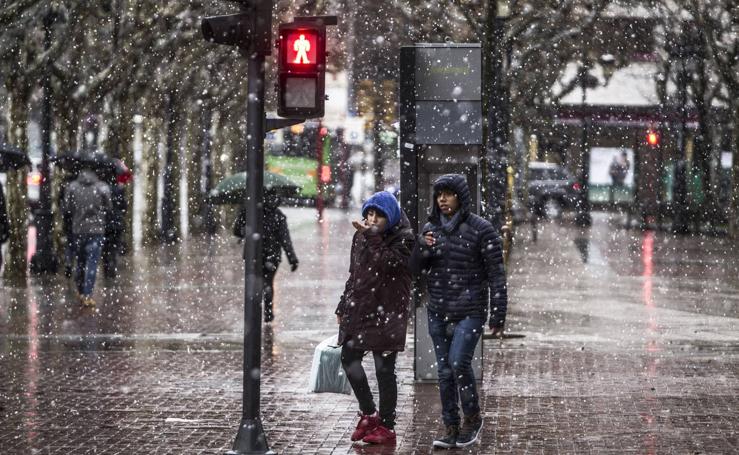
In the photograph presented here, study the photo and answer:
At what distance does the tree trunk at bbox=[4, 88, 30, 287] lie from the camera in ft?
74.9

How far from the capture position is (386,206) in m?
9.00

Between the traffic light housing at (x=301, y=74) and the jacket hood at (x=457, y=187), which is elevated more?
the traffic light housing at (x=301, y=74)

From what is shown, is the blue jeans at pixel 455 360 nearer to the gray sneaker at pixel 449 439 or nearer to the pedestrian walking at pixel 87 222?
the gray sneaker at pixel 449 439

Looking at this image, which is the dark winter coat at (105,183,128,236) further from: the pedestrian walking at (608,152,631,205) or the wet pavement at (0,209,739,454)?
the pedestrian walking at (608,152,631,205)

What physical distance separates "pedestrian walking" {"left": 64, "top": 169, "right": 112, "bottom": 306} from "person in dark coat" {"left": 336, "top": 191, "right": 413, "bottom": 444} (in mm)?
9943

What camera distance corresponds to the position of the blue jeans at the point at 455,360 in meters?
8.94

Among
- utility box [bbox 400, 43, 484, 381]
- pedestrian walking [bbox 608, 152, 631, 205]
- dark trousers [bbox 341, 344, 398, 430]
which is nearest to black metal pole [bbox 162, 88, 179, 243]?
pedestrian walking [bbox 608, 152, 631, 205]

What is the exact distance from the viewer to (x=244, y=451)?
337 inches

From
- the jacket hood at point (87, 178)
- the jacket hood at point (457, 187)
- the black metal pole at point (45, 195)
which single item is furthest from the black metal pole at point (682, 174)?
the jacket hood at point (457, 187)

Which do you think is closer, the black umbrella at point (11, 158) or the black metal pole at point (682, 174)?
the black umbrella at point (11, 158)

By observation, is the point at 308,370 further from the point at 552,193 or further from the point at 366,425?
the point at 552,193

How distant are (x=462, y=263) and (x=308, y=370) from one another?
13.6ft

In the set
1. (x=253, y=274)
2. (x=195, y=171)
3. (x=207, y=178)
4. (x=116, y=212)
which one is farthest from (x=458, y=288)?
(x=195, y=171)

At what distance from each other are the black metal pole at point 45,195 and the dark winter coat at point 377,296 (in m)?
14.9
